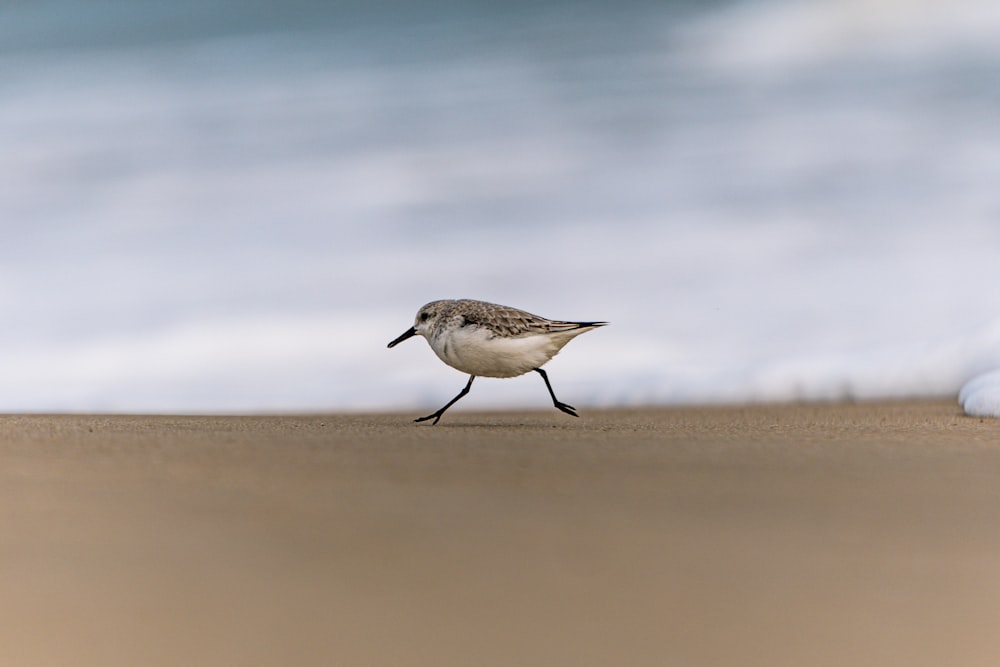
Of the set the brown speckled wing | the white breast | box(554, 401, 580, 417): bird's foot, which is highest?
the brown speckled wing

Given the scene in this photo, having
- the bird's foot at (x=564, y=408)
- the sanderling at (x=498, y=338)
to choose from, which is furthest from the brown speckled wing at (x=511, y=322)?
the bird's foot at (x=564, y=408)

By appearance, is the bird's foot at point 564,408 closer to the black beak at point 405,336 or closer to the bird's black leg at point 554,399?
the bird's black leg at point 554,399

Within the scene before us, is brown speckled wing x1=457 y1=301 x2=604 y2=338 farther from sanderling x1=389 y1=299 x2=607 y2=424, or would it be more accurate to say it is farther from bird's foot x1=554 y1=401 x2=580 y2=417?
bird's foot x1=554 y1=401 x2=580 y2=417

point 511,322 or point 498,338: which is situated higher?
point 511,322

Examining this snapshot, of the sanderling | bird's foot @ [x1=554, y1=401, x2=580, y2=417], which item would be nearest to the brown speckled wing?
the sanderling

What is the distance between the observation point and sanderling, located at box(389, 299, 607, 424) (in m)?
8.02

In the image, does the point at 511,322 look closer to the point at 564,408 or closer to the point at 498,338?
the point at 498,338

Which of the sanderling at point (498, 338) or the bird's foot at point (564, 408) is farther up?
the sanderling at point (498, 338)

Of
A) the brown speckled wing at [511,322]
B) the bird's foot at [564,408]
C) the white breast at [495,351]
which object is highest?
the brown speckled wing at [511,322]

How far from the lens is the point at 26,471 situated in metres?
4.81

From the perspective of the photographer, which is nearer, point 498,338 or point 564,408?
point 498,338

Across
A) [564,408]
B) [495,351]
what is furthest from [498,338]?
[564,408]

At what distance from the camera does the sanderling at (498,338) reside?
8.02 metres

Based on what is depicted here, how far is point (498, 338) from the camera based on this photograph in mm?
8016
